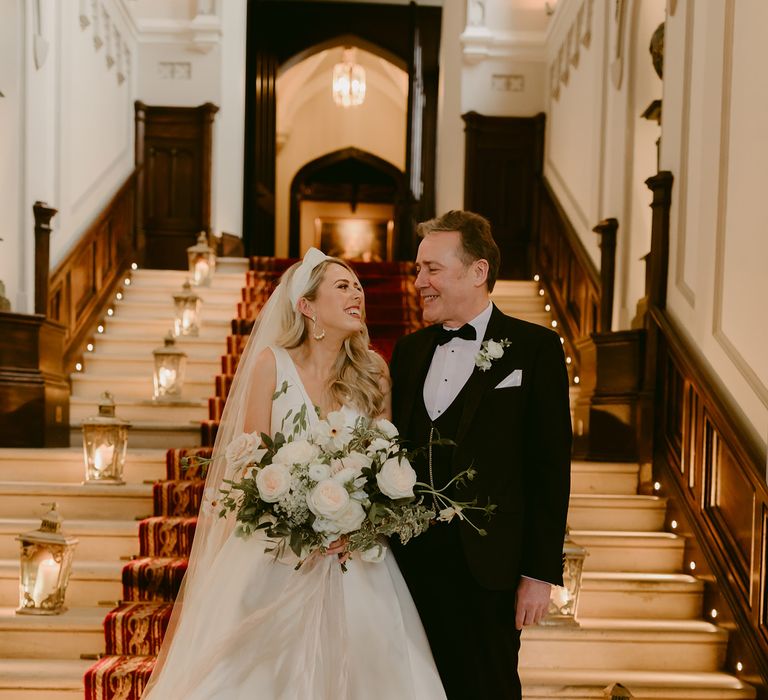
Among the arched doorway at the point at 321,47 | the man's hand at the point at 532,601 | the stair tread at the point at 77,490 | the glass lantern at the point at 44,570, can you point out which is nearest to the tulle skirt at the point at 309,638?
the man's hand at the point at 532,601

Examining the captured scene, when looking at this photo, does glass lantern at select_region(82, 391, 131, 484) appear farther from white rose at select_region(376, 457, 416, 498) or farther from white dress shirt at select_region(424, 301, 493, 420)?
white rose at select_region(376, 457, 416, 498)

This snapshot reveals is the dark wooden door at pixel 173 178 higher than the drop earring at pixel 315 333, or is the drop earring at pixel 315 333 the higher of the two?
the dark wooden door at pixel 173 178

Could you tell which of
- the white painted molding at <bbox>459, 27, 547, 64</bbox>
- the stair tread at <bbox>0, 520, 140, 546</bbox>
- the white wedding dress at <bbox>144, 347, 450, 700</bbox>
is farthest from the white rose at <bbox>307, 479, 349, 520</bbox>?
the white painted molding at <bbox>459, 27, 547, 64</bbox>

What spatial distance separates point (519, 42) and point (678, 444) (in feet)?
19.4

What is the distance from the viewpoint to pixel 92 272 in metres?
7.61

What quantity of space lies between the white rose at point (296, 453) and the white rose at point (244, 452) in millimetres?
112

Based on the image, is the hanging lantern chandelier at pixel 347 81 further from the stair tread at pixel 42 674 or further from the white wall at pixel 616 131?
the stair tread at pixel 42 674

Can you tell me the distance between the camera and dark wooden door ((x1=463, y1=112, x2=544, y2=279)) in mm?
9617

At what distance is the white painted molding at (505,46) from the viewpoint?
9.60 metres

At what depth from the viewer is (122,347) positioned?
7246 millimetres

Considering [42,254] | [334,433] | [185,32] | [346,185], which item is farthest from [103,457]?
[346,185]

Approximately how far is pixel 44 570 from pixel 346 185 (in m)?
14.4

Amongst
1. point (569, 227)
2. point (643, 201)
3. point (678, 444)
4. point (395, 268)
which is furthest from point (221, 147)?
point (678, 444)

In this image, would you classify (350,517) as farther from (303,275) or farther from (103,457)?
(103,457)
